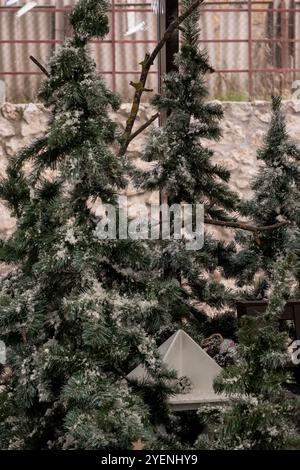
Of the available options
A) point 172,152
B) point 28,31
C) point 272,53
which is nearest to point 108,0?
point 172,152

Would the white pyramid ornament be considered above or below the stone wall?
below

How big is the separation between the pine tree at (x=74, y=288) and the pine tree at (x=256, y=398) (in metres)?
0.09

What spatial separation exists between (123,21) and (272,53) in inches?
17.0

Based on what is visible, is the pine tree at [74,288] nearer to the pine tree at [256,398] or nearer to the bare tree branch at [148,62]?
the pine tree at [256,398]

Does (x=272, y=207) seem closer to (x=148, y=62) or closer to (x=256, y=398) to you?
(x=148, y=62)

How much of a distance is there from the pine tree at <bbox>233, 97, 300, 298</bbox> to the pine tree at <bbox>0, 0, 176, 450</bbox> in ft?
1.18

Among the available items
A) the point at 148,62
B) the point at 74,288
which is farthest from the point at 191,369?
the point at 148,62

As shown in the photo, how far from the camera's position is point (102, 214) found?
981 millimetres

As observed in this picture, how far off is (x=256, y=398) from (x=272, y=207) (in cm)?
53

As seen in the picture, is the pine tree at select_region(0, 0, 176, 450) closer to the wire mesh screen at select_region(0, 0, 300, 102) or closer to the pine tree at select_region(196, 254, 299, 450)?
the pine tree at select_region(196, 254, 299, 450)

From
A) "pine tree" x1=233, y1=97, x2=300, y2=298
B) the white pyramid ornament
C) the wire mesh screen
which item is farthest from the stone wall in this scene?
the white pyramid ornament

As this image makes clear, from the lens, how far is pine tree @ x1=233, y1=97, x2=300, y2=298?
1.29 metres

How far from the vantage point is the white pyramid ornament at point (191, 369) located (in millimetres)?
974

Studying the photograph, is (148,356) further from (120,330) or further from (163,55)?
(163,55)
